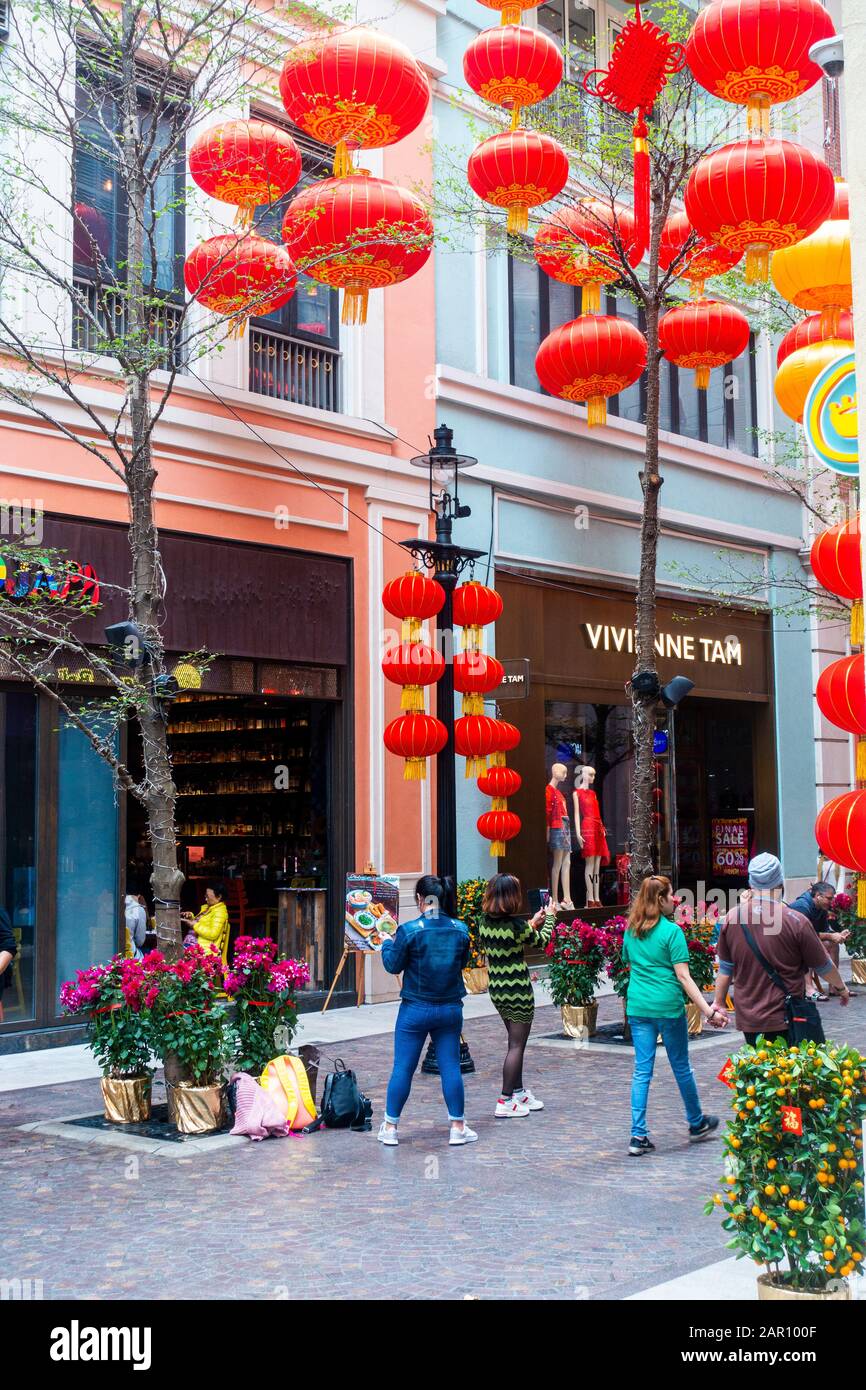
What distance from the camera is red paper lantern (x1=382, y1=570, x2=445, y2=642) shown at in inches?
539

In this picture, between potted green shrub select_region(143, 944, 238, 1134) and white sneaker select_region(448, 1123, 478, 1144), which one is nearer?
white sneaker select_region(448, 1123, 478, 1144)

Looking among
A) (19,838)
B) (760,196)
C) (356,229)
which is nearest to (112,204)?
(356,229)

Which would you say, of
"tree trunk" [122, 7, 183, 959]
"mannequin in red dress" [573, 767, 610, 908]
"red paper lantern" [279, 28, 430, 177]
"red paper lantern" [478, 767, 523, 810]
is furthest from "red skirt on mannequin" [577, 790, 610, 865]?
"red paper lantern" [279, 28, 430, 177]

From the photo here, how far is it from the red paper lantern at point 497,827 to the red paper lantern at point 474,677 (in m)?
1.93

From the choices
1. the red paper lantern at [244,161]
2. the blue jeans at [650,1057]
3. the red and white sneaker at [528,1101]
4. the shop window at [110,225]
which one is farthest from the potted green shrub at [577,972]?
the red paper lantern at [244,161]

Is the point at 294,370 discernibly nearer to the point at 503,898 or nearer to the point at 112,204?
the point at 112,204

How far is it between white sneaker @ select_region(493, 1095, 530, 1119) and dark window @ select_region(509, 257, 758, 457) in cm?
1169

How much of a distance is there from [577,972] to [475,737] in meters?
3.39

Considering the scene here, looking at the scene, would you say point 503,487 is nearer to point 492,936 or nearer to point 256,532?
point 256,532

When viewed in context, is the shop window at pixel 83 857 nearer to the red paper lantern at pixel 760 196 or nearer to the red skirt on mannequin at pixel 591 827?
the red paper lantern at pixel 760 196

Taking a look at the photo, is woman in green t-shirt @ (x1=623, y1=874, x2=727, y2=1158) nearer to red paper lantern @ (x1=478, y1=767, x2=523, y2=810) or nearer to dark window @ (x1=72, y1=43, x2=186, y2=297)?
red paper lantern @ (x1=478, y1=767, x2=523, y2=810)

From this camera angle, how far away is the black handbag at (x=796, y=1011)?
7977mm
